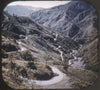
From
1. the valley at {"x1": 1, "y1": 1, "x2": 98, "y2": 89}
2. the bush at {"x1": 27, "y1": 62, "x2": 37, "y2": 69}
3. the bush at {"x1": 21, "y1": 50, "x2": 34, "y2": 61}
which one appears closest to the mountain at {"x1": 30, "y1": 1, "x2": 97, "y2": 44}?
the valley at {"x1": 1, "y1": 1, "x2": 98, "y2": 89}

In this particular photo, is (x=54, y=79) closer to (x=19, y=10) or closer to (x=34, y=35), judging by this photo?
(x=34, y=35)

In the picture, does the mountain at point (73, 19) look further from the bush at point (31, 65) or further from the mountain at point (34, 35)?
the bush at point (31, 65)

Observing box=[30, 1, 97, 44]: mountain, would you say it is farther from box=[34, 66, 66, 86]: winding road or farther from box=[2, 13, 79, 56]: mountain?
box=[34, 66, 66, 86]: winding road

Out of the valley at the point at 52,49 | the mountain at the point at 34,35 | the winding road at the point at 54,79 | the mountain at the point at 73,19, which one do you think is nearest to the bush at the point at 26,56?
the valley at the point at 52,49

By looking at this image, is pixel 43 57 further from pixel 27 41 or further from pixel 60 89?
pixel 60 89

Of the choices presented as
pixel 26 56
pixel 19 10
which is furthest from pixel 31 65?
pixel 19 10

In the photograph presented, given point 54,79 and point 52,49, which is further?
point 52,49

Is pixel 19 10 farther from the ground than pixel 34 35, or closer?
farther from the ground
